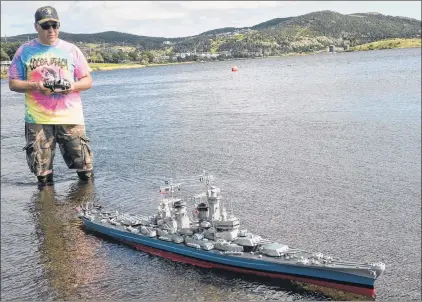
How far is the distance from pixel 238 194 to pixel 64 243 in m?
14.7

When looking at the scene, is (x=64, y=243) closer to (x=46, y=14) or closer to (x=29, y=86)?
(x=29, y=86)

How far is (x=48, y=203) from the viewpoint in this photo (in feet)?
139

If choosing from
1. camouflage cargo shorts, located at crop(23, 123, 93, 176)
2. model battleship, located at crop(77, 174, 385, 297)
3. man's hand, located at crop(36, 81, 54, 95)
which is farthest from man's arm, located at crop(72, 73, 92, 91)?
model battleship, located at crop(77, 174, 385, 297)

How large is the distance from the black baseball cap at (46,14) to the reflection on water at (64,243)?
1843 centimetres

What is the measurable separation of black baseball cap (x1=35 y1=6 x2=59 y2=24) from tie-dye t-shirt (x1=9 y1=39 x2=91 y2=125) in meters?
0.93

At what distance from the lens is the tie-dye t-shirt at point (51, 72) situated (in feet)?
38.4

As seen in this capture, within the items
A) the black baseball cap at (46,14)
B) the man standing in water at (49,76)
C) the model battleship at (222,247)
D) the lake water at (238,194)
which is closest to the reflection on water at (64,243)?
the lake water at (238,194)

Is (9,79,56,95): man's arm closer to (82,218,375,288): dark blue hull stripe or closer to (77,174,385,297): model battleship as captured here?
(77,174,385,297): model battleship

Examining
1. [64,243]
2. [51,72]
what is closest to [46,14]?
[51,72]

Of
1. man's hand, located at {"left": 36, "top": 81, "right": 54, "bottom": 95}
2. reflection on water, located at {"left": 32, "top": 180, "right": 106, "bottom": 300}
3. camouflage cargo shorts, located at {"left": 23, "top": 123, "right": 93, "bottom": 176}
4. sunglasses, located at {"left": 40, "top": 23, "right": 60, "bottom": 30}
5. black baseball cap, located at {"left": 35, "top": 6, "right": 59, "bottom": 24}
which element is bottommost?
reflection on water, located at {"left": 32, "top": 180, "right": 106, "bottom": 300}

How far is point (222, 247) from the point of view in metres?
29.8

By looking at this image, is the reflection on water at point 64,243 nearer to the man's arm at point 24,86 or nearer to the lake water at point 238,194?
the lake water at point 238,194

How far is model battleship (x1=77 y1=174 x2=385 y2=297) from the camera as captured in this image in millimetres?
27078

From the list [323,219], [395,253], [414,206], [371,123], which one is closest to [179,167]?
[323,219]
